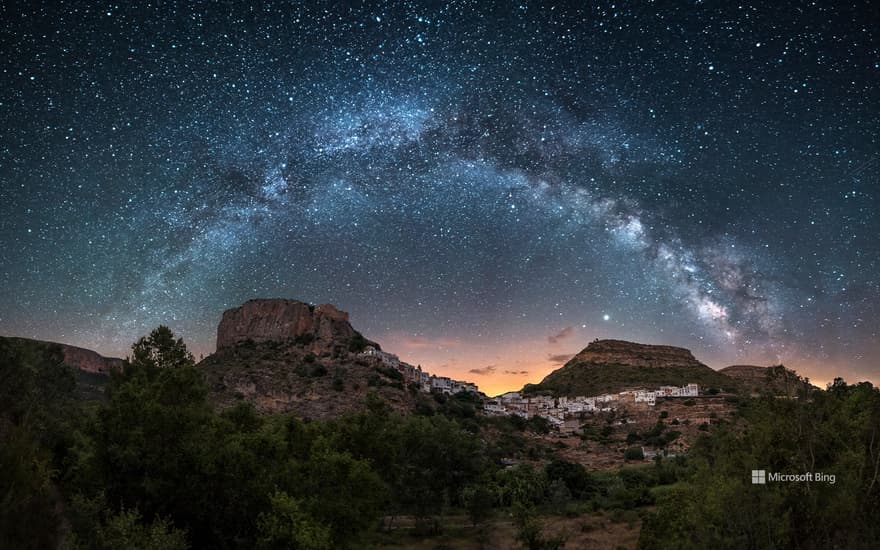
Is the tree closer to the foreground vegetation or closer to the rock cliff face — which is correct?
the foreground vegetation

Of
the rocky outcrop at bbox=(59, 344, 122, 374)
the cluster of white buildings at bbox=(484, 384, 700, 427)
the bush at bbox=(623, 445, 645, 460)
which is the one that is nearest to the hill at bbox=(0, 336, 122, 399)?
the rocky outcrop at bbox=(59, 344, 122, 374)

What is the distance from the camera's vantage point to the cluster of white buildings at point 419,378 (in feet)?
408

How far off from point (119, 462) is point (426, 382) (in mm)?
117804

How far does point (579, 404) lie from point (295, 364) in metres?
67.3

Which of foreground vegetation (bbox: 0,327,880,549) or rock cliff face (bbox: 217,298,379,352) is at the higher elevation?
rock cliff face (bbox: 217,298,379,352)

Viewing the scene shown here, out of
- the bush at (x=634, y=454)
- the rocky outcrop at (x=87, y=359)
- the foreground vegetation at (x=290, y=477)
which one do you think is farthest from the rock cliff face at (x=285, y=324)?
the foreground vegetation at (x=290, y=477)

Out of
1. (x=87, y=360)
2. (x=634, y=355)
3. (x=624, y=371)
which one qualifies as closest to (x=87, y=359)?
(x=87, y=360)

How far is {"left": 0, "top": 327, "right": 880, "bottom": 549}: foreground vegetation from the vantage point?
16109mm

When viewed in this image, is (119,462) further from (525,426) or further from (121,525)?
(525,426)

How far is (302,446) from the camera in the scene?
105ft

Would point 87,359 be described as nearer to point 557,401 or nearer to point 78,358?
point 78,358

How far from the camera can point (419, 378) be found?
453ft

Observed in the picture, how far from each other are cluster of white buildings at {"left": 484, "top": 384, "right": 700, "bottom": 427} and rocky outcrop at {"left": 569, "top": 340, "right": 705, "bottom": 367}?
94.2 feet

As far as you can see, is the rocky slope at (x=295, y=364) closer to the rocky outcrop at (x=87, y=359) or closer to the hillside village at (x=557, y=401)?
the hillside village at (x=557, y=401)
